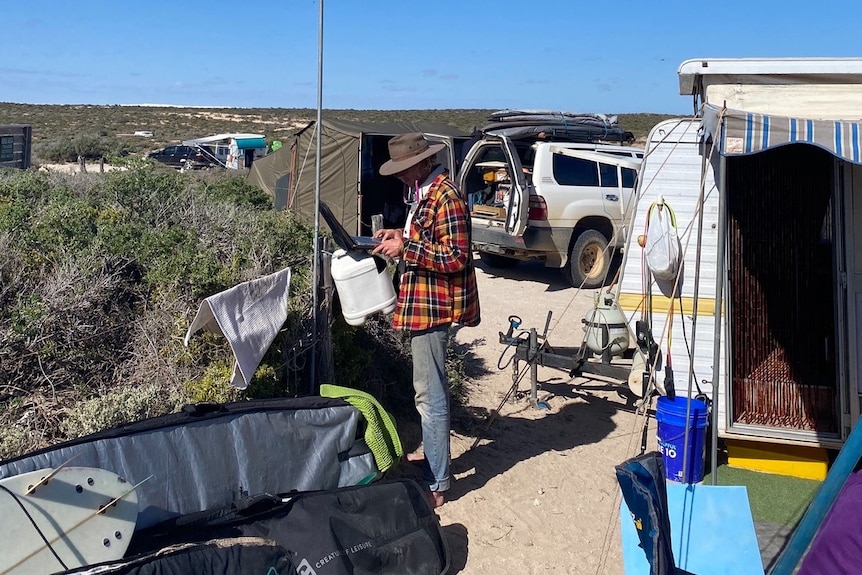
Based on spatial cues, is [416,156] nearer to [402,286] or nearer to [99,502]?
[402,286]

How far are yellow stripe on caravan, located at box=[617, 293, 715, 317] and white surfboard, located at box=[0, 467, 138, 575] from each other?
3582 millimetres

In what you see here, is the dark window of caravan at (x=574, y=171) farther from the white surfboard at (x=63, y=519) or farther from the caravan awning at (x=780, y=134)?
the white surfboard at (x=63, y=519)

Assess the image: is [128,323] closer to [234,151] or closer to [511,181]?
[511,181]

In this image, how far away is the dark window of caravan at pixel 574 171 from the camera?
1050 centimetres

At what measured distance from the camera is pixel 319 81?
4.39 metres

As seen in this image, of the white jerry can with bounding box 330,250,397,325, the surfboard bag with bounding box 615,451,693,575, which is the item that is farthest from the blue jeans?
the surfboard bag with bounding box 615,451,693,575

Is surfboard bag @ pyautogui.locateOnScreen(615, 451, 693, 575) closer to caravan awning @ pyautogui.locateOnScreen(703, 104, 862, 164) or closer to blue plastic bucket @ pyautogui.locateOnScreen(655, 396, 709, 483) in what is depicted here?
caravan awning @ pyautogui.locateOnScreen(703, 104, 862, 164)

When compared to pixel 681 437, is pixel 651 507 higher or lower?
higher

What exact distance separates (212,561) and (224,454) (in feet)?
2.56

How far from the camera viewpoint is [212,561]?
272cm

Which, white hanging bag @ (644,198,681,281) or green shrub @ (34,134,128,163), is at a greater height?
green shrub @ (34,134,128,163)

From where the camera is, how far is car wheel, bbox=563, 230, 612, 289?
35.1 ft

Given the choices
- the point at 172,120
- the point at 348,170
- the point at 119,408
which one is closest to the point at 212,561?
the point at 119,408

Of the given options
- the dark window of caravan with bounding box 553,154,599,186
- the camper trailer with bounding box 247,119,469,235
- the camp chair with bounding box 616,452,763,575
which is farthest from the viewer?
the camper trailer with bounding box 247,119,469,235
